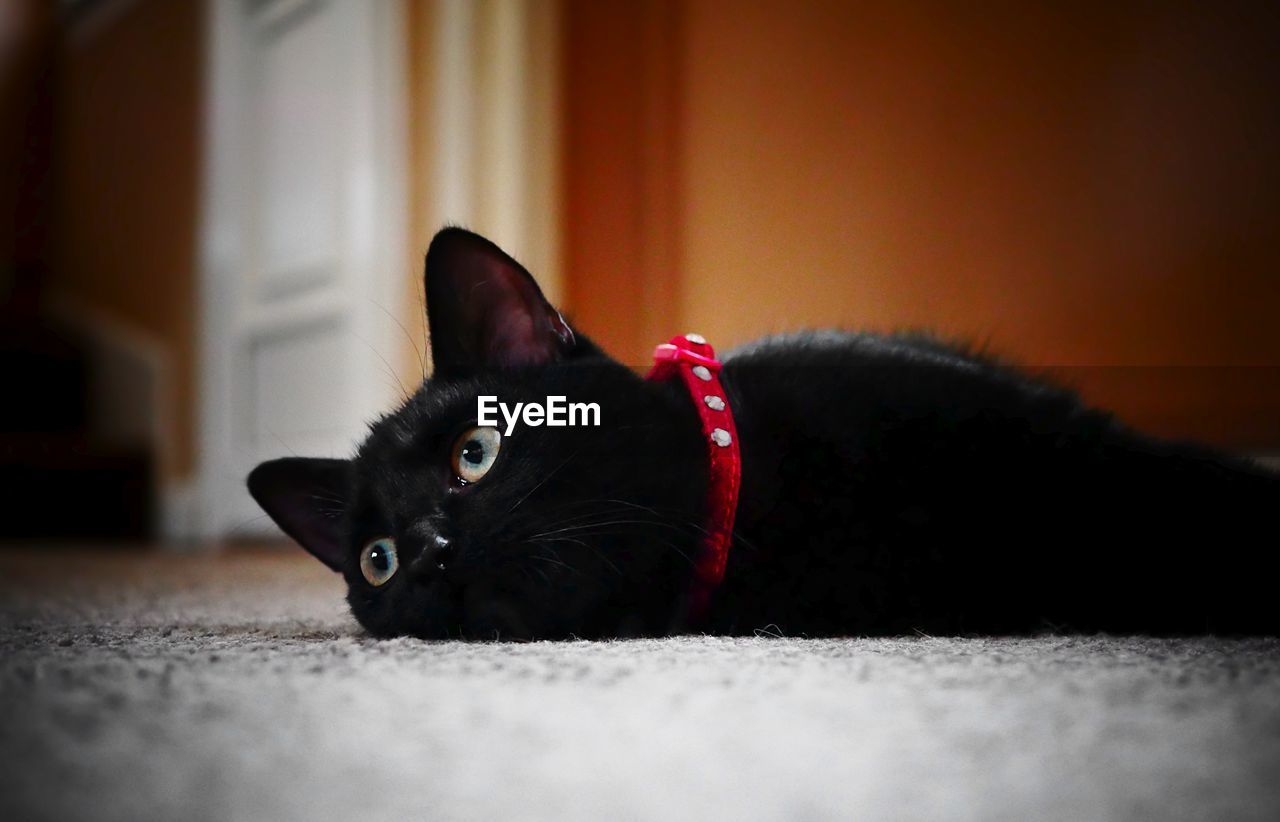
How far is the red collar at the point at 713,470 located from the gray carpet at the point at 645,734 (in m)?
0.12

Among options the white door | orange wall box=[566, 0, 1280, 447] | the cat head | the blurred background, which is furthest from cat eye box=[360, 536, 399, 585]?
the white door

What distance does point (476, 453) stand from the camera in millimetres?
620

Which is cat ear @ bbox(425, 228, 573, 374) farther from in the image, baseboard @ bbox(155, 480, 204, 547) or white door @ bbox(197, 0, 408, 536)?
baseboard @ bbox(155, 480, 204, 547)

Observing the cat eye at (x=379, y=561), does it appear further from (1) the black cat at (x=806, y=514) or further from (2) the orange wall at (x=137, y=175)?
(2) the orange wall at (x=137, y=175)

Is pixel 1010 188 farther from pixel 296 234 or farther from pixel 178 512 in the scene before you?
pixel 178 512

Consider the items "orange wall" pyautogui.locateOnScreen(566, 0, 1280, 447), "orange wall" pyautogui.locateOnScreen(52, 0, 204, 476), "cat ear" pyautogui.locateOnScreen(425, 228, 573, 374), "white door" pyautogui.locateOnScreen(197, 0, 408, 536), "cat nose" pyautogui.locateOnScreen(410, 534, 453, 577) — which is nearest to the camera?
"cat nose" pyautogui.locateOnScreen(410, 534, 453, 577)

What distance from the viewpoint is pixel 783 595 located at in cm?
61

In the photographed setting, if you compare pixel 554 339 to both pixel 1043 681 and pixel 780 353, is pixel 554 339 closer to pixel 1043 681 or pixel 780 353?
pixel 780 353

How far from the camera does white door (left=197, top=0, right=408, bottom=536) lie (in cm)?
198

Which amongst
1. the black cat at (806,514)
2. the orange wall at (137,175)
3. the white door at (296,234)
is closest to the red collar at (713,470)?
the black cat at (806,514)

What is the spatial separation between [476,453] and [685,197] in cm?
103

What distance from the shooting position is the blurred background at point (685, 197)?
1.21 metres

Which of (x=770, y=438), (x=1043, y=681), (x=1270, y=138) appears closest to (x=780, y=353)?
(x=770, y=438)

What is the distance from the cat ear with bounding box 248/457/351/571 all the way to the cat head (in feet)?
0.15
